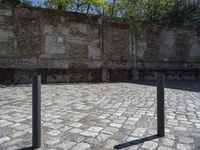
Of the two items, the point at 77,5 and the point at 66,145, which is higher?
the point at 77,5

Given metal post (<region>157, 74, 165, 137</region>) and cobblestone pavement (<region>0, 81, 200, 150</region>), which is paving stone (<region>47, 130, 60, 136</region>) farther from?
metal post (<region>157, 74, 165, 137</region>)

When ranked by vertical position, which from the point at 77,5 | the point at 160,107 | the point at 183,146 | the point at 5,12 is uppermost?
the point at 77,5

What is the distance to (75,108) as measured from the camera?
561cm

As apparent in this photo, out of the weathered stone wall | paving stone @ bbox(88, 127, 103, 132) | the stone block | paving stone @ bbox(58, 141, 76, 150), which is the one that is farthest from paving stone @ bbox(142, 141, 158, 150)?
the stone block

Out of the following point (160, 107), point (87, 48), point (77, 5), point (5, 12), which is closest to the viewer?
point (160, 107)

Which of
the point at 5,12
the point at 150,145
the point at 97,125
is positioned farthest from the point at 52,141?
the point at 5,12

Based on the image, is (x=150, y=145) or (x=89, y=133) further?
(x=89, y=133)

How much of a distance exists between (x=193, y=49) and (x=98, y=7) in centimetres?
899

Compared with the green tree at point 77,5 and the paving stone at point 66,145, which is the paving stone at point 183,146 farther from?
the green tree at point 77,5

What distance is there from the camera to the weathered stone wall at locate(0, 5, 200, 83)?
36.4 feet

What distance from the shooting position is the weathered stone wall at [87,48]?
36.4 ft

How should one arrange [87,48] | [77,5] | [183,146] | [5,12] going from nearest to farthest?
[183,146], [5,12], [87,48], [77,5]

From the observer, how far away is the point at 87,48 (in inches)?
506

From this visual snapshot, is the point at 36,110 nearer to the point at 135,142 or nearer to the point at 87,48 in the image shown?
the point at 135,142
